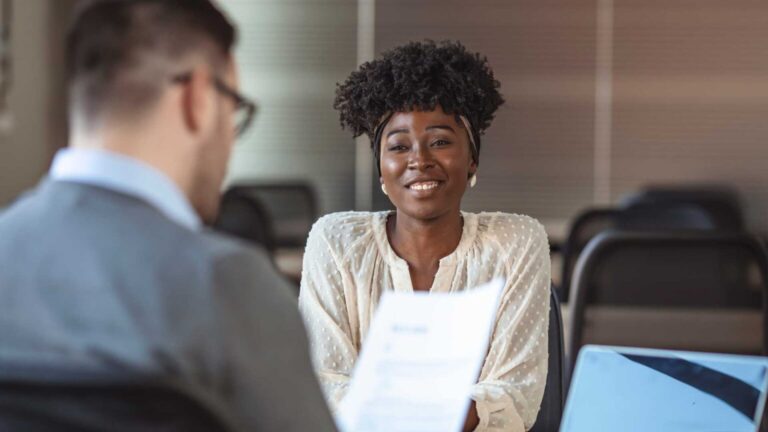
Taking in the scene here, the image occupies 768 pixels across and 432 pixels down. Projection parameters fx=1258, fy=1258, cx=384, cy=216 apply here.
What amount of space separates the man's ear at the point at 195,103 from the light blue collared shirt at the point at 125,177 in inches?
2.1

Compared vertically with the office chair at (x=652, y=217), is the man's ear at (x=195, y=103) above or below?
above

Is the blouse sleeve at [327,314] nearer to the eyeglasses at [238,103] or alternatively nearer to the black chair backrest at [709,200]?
the eyeglasses at [238,103]

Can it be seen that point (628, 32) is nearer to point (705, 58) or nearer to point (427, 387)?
point (705, 58)

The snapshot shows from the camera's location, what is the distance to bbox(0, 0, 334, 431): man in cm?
91

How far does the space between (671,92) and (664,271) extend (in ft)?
9.09

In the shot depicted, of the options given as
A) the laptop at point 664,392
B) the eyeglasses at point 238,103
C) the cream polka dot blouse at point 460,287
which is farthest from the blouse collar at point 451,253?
the eyeglasses at point 238,103

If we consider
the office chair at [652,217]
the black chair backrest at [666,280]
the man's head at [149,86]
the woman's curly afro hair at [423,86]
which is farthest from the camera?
the office chair at [652,217]

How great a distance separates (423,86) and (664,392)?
84 cm

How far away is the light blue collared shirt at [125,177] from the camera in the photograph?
1001mm

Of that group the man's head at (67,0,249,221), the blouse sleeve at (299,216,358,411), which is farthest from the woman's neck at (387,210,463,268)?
the man's head at (67,0,249,221)

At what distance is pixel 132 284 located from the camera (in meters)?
0.93

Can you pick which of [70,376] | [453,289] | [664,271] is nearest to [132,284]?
[70,376]

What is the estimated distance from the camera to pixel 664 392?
1375 millimetres

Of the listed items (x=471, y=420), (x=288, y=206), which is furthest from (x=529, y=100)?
(x=471, y=420)
